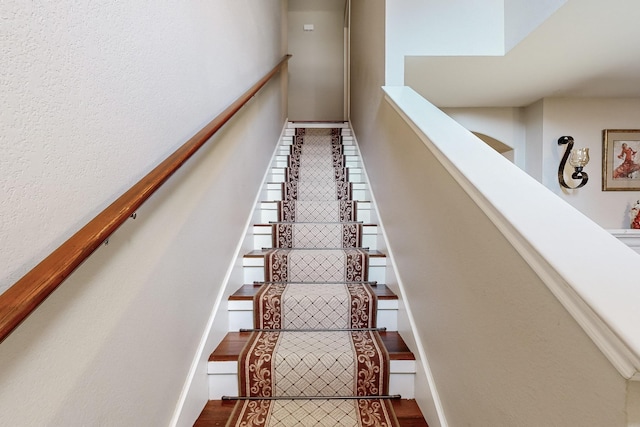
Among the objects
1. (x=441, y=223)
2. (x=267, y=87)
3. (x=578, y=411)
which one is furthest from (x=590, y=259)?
(x=267, y=87)

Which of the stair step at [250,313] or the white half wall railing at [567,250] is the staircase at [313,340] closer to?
Result: the stair step at [250,313]

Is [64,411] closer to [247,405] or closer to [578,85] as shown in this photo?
[247,405]

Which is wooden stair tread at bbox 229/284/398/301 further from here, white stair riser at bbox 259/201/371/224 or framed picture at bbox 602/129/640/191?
framed picture at bbox 602/129/640/191

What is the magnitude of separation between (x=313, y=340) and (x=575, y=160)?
2901 millimetres

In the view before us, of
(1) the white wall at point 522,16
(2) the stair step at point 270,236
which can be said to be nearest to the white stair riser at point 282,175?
(2) the stair step at point 270,236

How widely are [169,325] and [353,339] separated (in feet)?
2.61

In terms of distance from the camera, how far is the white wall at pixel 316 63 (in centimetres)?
515

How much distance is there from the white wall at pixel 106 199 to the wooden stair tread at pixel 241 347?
0.36ft

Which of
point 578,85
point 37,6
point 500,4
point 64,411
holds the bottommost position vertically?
point 64,411

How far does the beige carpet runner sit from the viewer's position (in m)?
1.27

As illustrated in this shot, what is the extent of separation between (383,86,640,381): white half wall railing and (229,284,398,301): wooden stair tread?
85cm

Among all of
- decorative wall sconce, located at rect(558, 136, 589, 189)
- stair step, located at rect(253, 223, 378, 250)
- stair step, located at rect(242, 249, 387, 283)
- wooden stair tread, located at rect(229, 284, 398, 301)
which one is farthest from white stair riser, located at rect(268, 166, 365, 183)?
decorative wall sconce, located at rect(558, 136, 589, 189)

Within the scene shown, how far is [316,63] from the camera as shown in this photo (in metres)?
5.24

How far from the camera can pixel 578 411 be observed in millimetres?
530
